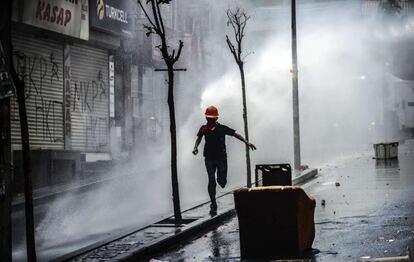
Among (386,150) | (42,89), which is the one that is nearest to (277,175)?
(42,89)

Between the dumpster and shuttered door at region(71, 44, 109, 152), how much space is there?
31.5 ft

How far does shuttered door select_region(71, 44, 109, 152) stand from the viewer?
2269 cm

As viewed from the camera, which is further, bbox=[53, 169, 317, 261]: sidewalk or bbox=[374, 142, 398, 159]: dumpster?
bbox=[374, 142, 398, 159]: dumpster

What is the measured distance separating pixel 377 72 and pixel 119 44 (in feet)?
109

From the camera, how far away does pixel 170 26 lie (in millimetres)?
31859

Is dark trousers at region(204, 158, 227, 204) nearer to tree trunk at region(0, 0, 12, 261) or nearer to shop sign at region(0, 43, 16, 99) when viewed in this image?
tree trunk at region(0, 0, 12, 261)

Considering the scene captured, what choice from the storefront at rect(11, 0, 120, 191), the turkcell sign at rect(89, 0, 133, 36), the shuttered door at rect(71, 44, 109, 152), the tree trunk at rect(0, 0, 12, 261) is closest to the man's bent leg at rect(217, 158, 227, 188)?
the tree trunk at rect(0, 0, 12, 261)

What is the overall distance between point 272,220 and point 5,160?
2965 mm

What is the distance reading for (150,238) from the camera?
948 cm

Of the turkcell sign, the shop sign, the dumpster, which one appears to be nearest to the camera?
the shop sign

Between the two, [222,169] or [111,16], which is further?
[111,16]

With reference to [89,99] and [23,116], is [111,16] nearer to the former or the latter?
[89,99]

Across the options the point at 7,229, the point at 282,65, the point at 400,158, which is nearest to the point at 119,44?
the point at 400,158

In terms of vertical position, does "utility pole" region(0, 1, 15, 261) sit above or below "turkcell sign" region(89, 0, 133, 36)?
below
